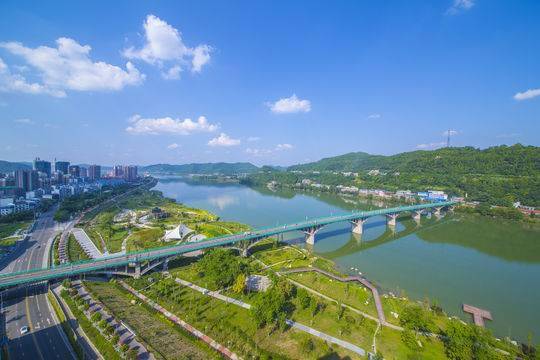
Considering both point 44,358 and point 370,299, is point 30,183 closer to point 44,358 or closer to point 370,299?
point 44,358

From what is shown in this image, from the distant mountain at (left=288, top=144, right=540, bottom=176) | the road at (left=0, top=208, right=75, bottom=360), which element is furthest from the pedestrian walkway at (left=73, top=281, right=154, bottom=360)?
the distant mountain at (left=288, top=144, right=540, bottom=176)

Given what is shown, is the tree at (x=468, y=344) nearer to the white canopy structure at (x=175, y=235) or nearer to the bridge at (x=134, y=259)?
the bridge at (x=134, y=259)

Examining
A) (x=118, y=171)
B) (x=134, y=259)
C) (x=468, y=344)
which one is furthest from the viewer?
(x=118, y=171)

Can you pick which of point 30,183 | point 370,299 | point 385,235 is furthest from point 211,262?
point 30,183

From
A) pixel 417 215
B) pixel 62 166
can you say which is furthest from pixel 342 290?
pixel 62 166

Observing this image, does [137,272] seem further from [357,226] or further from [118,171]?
[118,171]

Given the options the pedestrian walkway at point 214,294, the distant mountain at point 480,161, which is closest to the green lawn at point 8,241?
the pedestrian walkway at point 214,294

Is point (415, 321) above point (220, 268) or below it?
below
